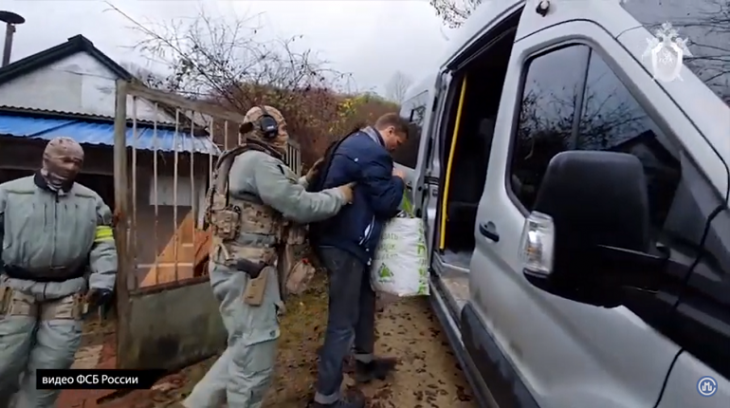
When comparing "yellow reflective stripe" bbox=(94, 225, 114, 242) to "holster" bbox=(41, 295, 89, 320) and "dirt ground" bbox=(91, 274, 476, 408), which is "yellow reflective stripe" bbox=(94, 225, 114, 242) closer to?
"holster" bbox=(41, 295, 89, 320)

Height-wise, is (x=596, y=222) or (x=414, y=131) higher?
(x=414, y=131)

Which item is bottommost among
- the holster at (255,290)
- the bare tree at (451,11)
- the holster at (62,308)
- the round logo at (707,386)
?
the holster at (62,308)

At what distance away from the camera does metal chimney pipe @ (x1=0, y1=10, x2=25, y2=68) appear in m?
12.2

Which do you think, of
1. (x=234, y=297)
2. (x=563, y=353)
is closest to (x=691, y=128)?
(x=563, y=353)

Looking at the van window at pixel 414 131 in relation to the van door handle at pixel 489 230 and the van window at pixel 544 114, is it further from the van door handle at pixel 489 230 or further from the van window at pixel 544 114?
the van window at pixel 544 114

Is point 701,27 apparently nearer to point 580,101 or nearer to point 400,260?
point 580,101

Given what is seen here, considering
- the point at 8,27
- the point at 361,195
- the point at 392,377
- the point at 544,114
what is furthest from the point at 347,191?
the point at 8,27

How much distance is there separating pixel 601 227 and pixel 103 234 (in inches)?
101

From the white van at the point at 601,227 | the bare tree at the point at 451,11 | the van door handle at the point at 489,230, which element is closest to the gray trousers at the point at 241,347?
the white van at the point at 601,227

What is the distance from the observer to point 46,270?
258 centimetres

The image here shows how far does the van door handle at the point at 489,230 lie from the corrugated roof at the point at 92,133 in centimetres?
229

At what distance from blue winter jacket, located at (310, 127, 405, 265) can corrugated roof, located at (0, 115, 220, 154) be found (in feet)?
4.63

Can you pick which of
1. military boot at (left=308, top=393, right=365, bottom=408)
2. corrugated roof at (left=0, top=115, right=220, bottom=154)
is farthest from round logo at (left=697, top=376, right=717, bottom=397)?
corrugated roof at (left=0, top=115, right=220, bottom=154)

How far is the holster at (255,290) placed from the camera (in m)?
2.61
